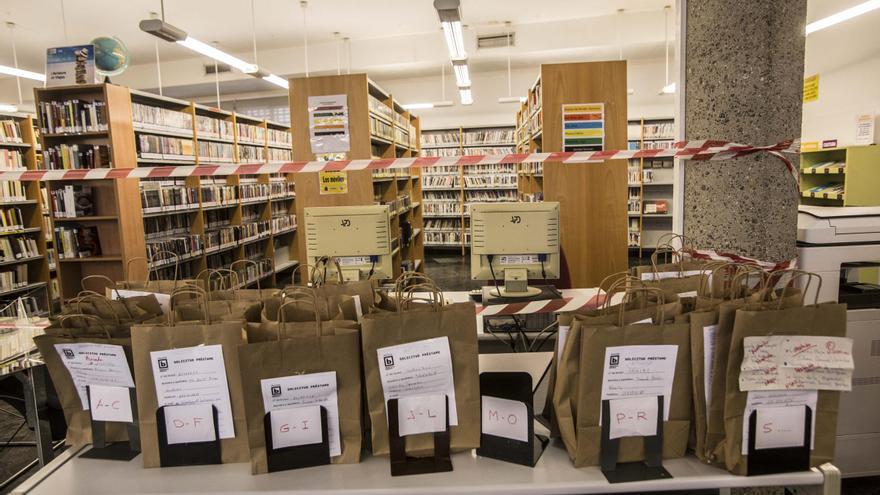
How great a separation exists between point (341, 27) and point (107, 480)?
753 centimetres

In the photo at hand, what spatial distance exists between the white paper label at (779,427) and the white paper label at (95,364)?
1.51 meters

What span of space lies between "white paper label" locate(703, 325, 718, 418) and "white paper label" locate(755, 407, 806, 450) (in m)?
0.11

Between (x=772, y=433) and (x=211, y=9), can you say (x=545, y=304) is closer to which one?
(x=772, y=433)

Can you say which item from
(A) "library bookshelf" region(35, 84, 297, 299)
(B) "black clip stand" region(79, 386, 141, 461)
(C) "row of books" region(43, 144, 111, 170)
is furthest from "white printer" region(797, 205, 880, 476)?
(C) "row of books" region(43, 144, 111, 170)

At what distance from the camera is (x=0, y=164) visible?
5.71 m

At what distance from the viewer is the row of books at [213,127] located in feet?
20.8

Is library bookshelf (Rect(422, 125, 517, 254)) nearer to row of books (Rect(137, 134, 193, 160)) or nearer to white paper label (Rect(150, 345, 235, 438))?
row of books (Rect(137, 134, 193, 160))

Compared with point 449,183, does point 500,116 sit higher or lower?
higher

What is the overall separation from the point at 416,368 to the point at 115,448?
33.3 inches

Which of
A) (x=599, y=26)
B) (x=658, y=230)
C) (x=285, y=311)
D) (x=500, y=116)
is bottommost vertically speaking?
(x=658, y=230)

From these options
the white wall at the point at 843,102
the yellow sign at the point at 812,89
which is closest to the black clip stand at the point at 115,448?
the white wall at the point at 843,102

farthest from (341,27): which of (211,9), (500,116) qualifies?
(500,116)

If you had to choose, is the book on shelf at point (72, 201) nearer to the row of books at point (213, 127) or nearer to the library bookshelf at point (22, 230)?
the library bookshelf at point (22, 230)

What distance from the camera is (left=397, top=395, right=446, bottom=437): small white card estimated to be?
125cm
